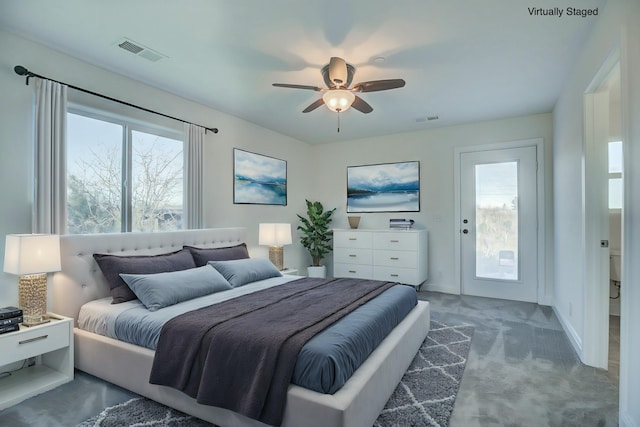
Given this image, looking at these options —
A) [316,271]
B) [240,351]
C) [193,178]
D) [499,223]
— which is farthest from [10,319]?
[499,223]

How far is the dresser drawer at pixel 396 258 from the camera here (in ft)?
15.7

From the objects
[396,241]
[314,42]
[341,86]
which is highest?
[314,42]

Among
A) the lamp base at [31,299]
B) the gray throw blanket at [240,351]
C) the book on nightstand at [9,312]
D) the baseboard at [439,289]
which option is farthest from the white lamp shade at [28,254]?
the baseboard at [439,289]

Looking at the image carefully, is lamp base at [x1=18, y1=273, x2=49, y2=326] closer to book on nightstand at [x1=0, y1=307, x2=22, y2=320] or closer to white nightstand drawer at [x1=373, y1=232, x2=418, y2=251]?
book on nightstand at [x1=0, y1=307, x2=22, y2=320]

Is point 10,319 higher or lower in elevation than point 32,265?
lower

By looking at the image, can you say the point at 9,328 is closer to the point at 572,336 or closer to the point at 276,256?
the point at 276,256

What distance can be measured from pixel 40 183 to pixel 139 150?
40.0 inches

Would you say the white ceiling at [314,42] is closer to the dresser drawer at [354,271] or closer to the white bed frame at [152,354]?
the white bed frame at [152,354]

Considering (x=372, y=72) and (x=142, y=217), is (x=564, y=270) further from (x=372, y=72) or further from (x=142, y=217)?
(x=142, y=217)

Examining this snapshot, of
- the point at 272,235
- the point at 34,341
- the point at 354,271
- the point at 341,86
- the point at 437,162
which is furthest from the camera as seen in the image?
the point at 354,271

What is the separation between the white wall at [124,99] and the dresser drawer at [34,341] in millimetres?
459

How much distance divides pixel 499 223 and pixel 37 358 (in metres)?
5.21

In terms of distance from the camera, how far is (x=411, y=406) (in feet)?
6.92

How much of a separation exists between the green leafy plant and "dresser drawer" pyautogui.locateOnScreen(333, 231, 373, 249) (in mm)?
303
